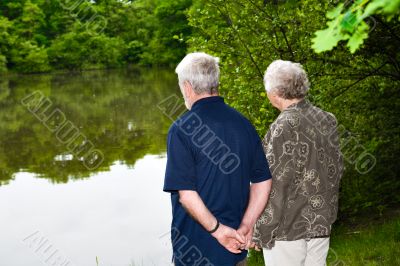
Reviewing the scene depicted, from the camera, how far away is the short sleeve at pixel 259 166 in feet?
9.37

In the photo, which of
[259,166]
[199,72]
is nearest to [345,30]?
[199,72]

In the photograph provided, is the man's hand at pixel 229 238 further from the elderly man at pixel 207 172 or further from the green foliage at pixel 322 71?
the green foliage at pixel 322 71

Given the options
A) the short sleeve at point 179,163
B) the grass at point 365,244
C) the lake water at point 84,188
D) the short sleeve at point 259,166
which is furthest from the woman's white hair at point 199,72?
the lake water at point 84,188

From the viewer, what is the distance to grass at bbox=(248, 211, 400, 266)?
5.37 metres

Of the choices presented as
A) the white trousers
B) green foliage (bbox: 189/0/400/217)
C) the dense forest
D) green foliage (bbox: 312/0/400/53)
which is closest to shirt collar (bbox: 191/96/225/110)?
the white trousers

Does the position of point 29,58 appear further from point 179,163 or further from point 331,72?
point 179,163

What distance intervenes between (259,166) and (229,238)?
44 centimetres

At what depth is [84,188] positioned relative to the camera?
12430 mm

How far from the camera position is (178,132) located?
2596 mm

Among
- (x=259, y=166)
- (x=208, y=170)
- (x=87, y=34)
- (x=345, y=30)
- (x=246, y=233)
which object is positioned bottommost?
(x=246, y=233)

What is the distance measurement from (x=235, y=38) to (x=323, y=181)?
3707mm

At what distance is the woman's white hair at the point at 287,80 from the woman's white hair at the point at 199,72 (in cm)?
51

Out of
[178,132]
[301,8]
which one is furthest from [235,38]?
[178,132]

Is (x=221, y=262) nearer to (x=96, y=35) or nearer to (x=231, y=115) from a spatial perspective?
(x=231, y=115)
